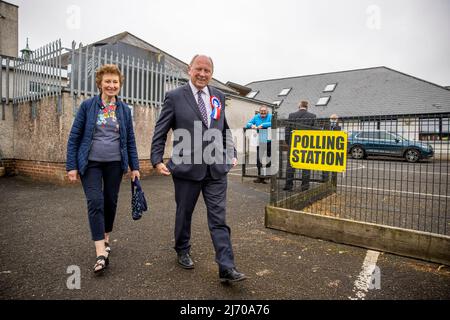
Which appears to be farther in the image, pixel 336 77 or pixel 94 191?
pixel 336 77

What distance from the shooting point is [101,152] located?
2.85 meters

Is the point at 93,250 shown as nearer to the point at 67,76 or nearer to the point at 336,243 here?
the point at 336,243

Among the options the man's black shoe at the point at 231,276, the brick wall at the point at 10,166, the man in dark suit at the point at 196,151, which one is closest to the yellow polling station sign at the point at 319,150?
the man in dark suit at the point at 196,151

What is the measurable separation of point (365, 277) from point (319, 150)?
1.74 metres

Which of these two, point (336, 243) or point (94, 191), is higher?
point (94, 191)

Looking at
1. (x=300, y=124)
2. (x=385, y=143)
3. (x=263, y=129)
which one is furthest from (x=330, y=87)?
(x=300, y=124)

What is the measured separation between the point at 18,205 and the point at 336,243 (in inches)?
209

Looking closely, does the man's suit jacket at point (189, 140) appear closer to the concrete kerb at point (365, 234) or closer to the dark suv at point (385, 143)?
the concrete kerb at point (365, 234)

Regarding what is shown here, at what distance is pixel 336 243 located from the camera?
3627 millimetres

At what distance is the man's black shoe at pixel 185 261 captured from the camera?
2830 millimetres

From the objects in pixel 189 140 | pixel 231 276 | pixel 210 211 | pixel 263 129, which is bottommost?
pixel 231 276

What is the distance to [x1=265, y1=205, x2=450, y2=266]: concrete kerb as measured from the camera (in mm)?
3064

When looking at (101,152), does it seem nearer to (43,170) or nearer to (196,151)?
(196,151)
